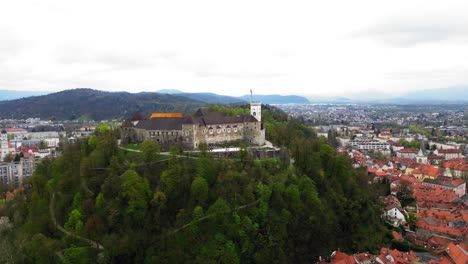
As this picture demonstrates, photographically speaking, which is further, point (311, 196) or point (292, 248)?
point (311, 196)

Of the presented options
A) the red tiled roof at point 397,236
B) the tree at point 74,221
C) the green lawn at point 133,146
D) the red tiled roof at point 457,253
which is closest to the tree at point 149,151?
the green lawn at point 133,146

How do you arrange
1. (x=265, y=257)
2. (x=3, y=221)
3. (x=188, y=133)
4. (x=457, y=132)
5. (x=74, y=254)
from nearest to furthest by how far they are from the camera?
(x=74, y=254) → (x=265, y=257) → (x=3, y=221) → (x=188, y=133) → (x=457, y=132)

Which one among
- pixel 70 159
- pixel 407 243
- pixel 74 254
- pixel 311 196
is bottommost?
pixel 407 243

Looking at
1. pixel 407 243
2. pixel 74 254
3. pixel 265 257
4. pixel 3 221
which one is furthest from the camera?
pixel 3 221

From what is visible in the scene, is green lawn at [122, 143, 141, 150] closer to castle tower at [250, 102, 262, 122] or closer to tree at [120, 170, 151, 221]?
tree at [120, 170, 151, 221]

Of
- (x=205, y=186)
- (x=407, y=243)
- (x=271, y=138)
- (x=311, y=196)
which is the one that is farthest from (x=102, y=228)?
(x=407, y=243)

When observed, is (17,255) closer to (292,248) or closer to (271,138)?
(292,248)

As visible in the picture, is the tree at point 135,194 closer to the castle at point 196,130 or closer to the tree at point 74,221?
the tree at point 74,221
